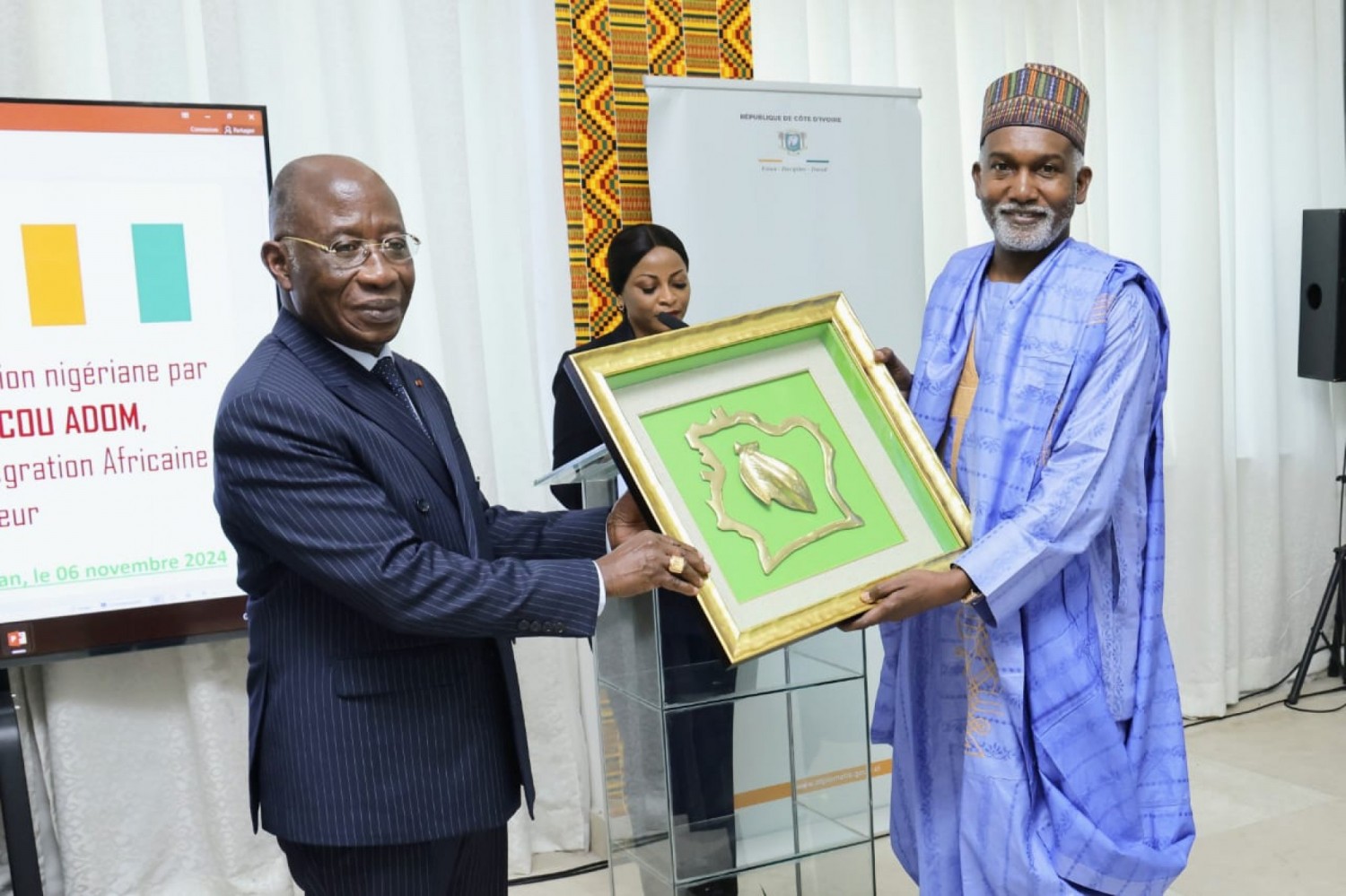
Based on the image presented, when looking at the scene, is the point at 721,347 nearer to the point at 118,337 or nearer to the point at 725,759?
the point at 725,759

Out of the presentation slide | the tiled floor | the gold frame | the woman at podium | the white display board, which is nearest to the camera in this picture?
the gold frame

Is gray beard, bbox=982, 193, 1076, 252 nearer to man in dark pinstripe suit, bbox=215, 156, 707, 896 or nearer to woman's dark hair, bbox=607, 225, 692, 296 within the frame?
man in dark pinstripe suit, bbox=215, 156, 707, 896

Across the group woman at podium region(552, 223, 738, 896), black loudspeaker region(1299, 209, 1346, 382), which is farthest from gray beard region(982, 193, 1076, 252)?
black loudspeaker region(1299, 209, 1346, 382)

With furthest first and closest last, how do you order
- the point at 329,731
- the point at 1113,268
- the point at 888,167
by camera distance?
the point at 888,167 → the point at 1113,268 → the point at 329,731

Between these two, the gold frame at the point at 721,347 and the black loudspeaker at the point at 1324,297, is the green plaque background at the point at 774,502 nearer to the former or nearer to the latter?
the gold frame at the point at 721,347

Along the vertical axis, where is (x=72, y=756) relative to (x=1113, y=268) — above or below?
below

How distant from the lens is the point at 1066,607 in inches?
69.6

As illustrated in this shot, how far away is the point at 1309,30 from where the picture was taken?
4660 millimetres

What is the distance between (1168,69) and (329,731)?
4170 mm

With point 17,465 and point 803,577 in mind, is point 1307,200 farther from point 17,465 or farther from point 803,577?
point 17,465

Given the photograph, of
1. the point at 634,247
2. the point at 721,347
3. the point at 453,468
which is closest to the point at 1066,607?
the point at 721,347

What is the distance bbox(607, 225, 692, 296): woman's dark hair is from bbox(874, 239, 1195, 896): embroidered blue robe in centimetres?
118

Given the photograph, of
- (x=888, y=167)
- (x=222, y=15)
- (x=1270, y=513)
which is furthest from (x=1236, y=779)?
(x=222, y=15)

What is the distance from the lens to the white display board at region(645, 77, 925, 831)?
10.8 feet
